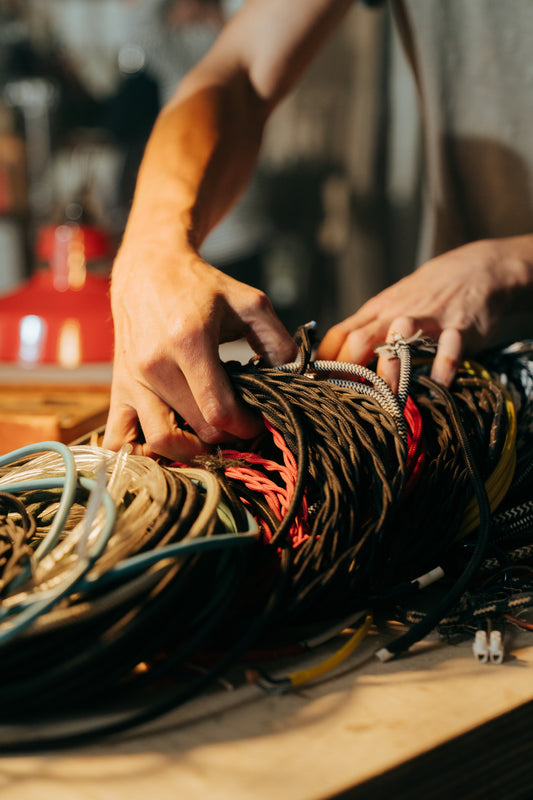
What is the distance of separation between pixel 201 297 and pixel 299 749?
1.05ft

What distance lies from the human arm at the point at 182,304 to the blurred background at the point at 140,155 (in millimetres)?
351

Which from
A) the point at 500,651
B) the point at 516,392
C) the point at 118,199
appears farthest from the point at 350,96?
the point at 500,651

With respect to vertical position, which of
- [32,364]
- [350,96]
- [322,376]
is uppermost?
[350,96]

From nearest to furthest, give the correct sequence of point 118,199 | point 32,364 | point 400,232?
point 32,364 < point 400,232 < point 118,199

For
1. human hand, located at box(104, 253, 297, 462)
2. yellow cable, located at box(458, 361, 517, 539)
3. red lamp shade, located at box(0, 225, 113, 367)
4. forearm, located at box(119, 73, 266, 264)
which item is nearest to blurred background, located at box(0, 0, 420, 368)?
red lamp shade, located at box(0, 225, 113, 367)

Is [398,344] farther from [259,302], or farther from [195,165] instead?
[195,165]

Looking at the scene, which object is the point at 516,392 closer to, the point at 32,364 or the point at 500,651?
the point at 500,651

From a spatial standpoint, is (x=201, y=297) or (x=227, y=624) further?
(x=201, y=297)

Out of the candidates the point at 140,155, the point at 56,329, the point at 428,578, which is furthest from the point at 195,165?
the point at 140,155

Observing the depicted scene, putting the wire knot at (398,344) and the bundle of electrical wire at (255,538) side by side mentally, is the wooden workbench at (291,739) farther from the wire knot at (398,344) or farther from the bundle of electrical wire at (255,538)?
the wire knot at (398,344)

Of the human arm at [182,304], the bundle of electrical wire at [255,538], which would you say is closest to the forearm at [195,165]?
the human arm at [182,304]

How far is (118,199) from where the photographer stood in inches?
96.1

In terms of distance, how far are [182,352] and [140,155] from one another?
71.8 inches

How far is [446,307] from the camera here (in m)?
0.70
